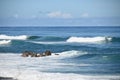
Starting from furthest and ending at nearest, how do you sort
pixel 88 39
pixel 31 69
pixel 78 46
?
pixel 88 39 < pixel 78 46 < pixel 31 69

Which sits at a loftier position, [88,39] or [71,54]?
[88,39]

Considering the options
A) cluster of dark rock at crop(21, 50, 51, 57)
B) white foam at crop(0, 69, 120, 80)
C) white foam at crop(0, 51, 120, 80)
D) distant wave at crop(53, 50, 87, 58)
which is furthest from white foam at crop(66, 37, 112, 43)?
white foam at crop(0, 69, 120, 80)

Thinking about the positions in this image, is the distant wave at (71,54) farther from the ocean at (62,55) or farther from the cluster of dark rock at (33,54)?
the cluster of dark rock at (33,54)

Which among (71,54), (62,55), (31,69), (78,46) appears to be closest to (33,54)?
(62,55)

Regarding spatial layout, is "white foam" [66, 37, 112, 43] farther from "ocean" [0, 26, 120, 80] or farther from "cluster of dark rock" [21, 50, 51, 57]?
"cluster of dark rock" [21, 50, 51, 57]

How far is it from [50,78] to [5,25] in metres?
2.87

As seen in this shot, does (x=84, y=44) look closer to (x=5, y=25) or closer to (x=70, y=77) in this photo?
(x=5, y=25)

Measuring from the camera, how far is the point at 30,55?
8953 millimetres

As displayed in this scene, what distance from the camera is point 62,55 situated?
923 centimetres

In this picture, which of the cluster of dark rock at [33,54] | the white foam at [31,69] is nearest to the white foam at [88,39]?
the cluster of dark rock at [33,54]

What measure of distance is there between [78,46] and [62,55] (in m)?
1.19

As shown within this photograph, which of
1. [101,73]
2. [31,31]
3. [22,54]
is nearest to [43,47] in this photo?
[22,54]

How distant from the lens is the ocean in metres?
7.41

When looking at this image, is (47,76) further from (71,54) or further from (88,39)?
(88,39)
